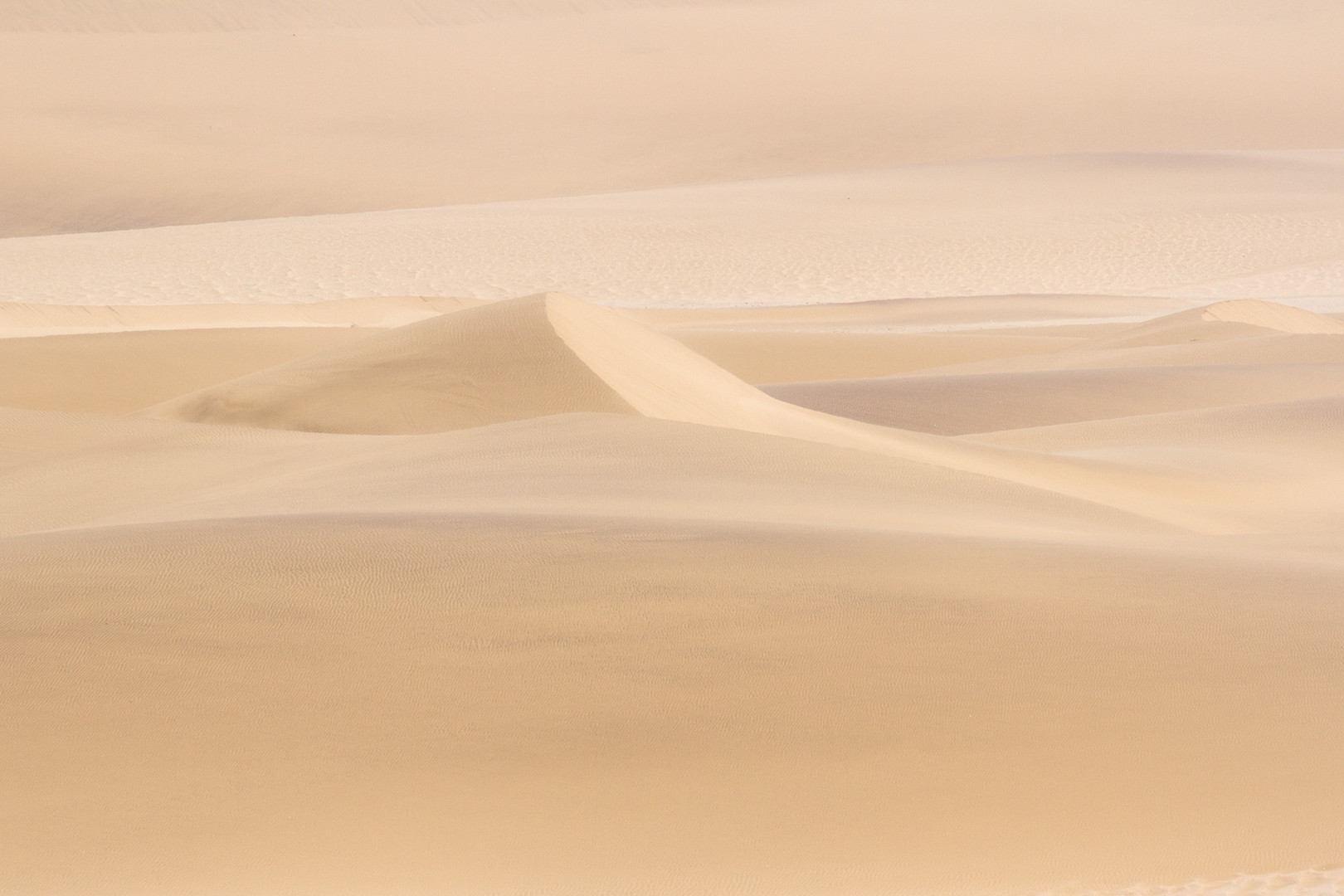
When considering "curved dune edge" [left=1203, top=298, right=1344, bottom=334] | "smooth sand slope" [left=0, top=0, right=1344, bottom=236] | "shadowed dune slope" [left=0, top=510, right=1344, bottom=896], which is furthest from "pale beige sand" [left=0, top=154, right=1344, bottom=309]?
"shadowed dune slope" [left=0, top=510, right=1344, bottom=896]

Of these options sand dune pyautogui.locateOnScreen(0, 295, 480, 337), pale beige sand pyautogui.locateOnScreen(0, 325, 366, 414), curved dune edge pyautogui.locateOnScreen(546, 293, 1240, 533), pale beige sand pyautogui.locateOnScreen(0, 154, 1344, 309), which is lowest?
curved dune edge pyautogui.locateOnScreen(546, 293, 1240, 533)

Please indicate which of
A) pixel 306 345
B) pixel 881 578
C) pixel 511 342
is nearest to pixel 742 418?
pixel 511 342

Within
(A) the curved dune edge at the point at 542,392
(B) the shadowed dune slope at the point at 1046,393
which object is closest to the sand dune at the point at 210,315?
(B) the shadowed dune slope at the point at 1046,393

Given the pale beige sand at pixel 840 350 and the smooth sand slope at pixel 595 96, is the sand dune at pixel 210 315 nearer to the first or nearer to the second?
the pale beige sand at pixel 840 350

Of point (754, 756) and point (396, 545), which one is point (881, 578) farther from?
point (396, 545)

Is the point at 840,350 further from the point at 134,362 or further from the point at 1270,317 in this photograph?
the point at 134,362

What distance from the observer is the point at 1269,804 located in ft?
9.41

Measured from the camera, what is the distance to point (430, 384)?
858 centimetres

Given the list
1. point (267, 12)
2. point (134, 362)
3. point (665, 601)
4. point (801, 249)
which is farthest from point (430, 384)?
point (267, 12)

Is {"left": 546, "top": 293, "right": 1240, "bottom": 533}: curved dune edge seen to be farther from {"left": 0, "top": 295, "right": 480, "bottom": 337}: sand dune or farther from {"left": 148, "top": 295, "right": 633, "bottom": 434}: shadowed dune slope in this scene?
{"left": 0, "top": 295, "right": 480, "bottom": 337}: sand dune

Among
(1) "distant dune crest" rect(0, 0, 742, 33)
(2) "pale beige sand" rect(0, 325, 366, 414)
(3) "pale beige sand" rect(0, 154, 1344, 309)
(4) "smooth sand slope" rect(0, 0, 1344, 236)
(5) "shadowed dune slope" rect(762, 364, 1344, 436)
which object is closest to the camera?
(5) "shadowed dune slope" rect(762, 364, 1344, 436)

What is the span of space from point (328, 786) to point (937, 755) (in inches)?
44.7

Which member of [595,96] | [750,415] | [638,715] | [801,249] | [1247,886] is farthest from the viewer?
[595,96]

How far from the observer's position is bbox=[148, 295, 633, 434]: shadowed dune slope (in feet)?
26.9
